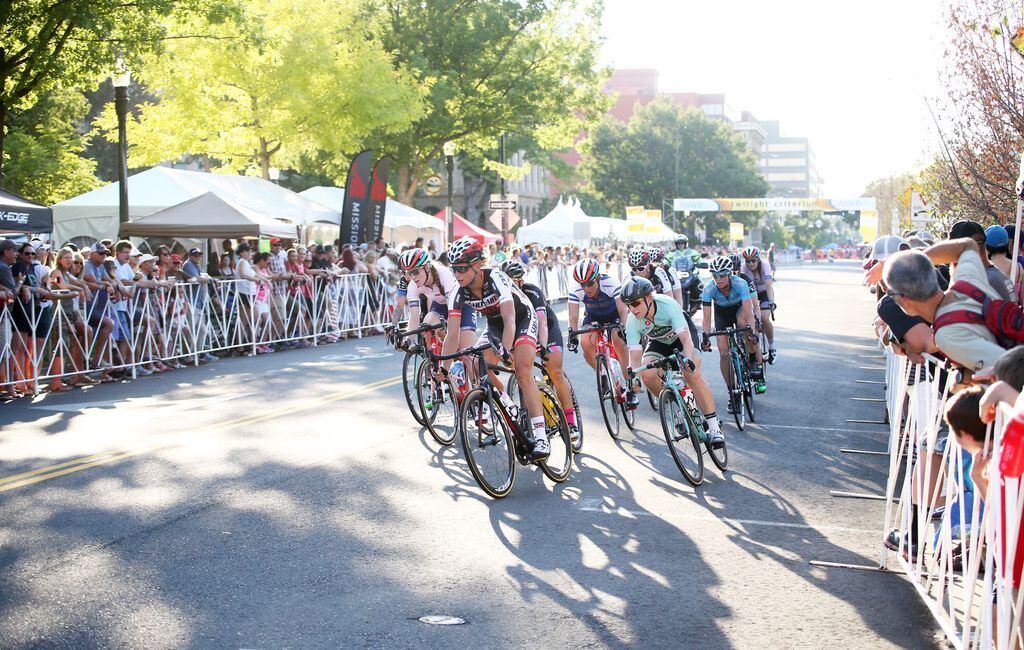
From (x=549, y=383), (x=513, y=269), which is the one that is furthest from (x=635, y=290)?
(x=513, y=269)

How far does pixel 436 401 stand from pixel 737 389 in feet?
10.2

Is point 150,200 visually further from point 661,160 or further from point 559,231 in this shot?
point 661,160

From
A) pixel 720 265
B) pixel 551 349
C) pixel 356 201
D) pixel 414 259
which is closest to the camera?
pixel 551 349

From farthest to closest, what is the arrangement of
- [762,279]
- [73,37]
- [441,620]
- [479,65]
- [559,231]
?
1. [559,231]
2. [479,65]
3. [73,37]
4. [762,279]
5. [441,620]

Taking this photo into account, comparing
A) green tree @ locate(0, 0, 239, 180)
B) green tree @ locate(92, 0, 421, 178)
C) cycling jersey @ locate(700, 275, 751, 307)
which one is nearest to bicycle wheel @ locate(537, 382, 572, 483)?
cycling jersey @ locate(700, 275, 751, 307)

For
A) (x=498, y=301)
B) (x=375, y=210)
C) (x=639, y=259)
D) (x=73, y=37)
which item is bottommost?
(x=498, y=301)

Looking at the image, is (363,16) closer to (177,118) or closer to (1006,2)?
(177,118)

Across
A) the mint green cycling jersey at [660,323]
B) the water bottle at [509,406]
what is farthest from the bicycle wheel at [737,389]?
the water bottle at [509,406]

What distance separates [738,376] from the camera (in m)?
11.6

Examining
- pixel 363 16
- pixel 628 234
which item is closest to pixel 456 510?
pixel 363 16

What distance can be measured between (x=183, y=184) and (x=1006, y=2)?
16160mm

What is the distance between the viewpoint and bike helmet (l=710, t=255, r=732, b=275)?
1147cm

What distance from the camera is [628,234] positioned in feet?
176

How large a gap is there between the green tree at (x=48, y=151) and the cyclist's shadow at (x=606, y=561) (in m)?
33.7
